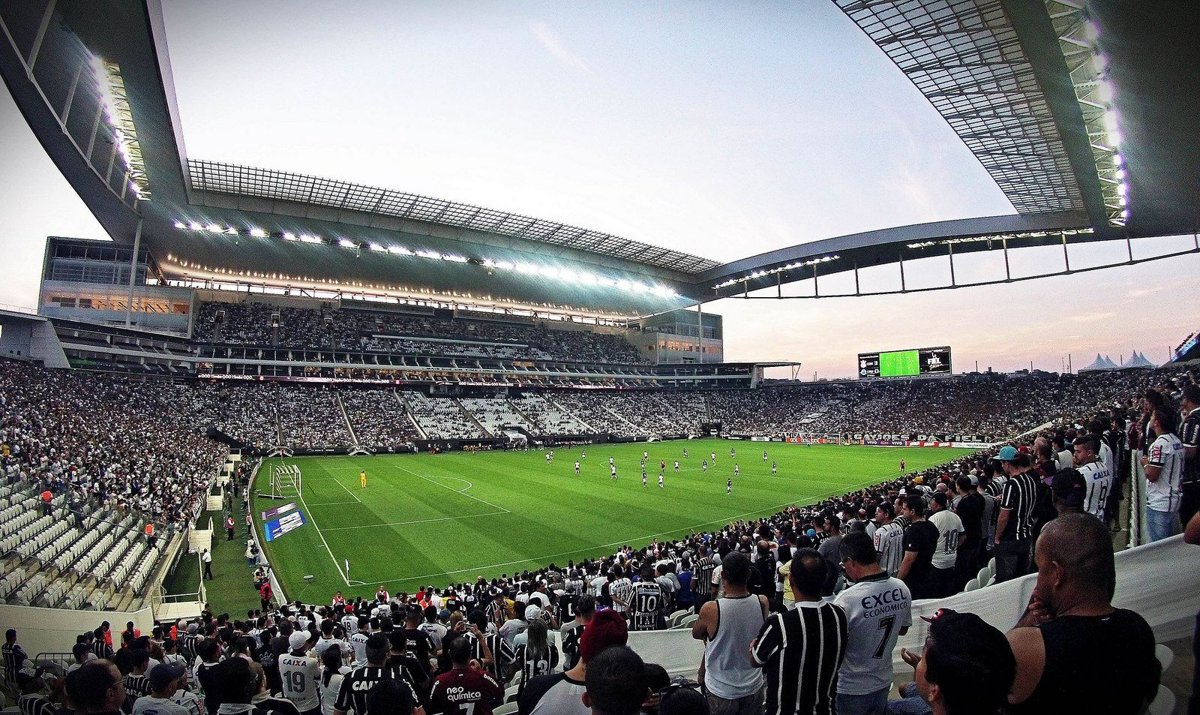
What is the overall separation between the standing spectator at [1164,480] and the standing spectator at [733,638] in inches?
168

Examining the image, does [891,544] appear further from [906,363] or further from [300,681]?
[906,363]

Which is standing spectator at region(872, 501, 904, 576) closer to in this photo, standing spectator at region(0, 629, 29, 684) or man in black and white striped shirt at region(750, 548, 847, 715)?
man in black and white striped shirt at region(750, 548, 847, 715)

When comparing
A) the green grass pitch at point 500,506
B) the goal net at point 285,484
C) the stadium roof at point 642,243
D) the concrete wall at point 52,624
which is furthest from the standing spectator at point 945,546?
the goal net at point 285,484

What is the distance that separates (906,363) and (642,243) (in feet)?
110

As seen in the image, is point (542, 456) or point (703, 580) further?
point (542, 456)

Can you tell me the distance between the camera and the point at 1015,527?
6.30m

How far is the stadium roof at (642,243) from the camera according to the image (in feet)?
63.6

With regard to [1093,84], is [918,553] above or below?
below

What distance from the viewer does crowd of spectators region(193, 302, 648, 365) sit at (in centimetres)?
6309

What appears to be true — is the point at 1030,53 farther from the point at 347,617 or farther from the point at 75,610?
the point at 75,610

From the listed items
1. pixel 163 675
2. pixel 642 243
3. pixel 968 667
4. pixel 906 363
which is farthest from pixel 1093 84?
pixel 906 363

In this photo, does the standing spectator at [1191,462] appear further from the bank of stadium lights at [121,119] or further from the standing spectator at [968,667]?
the bank of stadium lights at [121,119]

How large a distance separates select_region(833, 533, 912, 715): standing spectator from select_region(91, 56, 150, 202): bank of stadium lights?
3325cm

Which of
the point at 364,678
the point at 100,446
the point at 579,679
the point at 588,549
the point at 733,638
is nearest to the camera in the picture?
the point at 579,679
